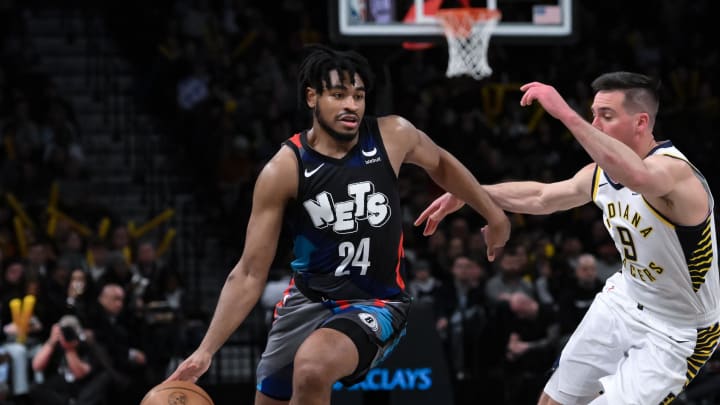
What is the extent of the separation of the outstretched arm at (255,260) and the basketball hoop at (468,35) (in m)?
4.98

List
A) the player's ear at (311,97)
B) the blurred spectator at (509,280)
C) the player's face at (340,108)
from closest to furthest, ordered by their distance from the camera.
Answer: the player's face at (340,108) < the player's ear at (311,97) < the blurred spectator at (509,280)

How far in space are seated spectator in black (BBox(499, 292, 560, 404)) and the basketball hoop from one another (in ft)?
7.23

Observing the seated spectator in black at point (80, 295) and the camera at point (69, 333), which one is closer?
the camera at point (69, 333)

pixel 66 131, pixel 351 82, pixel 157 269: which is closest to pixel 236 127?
pixel 66 131

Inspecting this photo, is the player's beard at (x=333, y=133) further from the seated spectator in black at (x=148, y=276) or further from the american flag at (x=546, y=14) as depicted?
the seated spectator in black at (x=148, y=276)

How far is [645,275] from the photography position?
6078 mm

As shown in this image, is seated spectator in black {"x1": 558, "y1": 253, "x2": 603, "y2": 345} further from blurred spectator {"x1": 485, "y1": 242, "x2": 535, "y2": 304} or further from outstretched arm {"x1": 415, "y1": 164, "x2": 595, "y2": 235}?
outstretched arm {"x1": 415, "y1": 164, "x2": 595, "y2": 235}

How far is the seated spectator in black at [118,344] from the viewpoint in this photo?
10.6 meters

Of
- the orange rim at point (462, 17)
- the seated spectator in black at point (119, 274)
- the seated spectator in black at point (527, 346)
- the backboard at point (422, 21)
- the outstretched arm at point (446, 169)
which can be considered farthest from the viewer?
the seated spectator in black at point (119, 274)

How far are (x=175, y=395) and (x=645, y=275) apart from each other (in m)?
2.40

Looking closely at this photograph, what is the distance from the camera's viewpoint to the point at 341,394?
32.1 ft

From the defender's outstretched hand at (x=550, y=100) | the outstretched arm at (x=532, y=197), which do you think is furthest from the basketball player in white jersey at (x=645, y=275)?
the outstretched arm at (x=532, y=197)

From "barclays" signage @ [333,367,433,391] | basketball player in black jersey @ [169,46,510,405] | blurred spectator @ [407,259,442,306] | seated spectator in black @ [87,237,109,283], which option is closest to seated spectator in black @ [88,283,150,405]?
seated spectator in black @ [87,237,109,283]

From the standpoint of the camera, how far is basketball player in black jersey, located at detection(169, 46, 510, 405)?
5.97 meters
